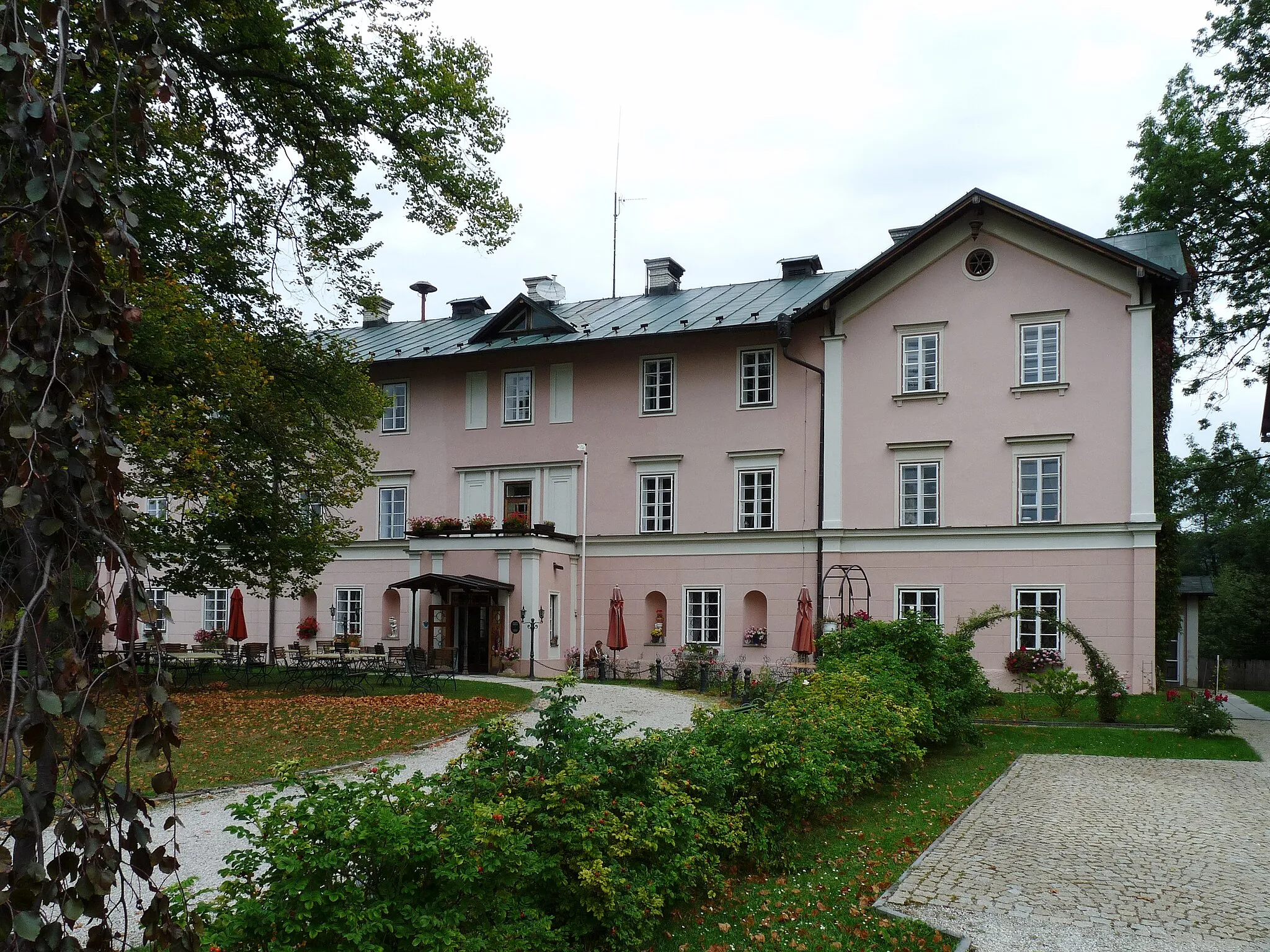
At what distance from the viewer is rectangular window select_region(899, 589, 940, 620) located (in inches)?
1109

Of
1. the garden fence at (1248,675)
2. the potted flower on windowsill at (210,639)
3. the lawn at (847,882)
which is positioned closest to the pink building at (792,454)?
the potted flower on windowsill at (210,639)

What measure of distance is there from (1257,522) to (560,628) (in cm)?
3775

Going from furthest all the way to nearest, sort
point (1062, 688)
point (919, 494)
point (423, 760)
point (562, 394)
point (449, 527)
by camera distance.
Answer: point (562, 394), point (449, 527), point (919, 494), point (1062, 688), point (423, 760)

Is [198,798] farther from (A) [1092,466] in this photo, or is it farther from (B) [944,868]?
(A) [1092,466]

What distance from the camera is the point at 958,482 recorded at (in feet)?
92.7

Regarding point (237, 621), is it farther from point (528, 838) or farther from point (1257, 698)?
point (1257, 698)

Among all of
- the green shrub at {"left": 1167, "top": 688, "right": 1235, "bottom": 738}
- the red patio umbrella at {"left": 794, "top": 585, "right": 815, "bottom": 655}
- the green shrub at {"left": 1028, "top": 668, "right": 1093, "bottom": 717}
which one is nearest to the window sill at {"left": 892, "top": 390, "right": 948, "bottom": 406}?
the red patio umbrella at {"left": 794, "top": 585, "right": 815, "bottom": 655}

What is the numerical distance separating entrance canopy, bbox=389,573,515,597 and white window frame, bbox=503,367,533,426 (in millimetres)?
5574

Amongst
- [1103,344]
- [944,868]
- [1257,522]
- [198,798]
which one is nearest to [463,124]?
[198,798]

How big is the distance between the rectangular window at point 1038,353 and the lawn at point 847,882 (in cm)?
1397

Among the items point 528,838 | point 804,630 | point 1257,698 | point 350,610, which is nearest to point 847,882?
point 528,838

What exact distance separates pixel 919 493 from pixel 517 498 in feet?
39.5

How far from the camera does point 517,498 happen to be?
33719mm

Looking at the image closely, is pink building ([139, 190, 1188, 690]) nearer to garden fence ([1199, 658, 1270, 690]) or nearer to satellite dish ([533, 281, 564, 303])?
satellite dish ([533, 281, 564, 303])
